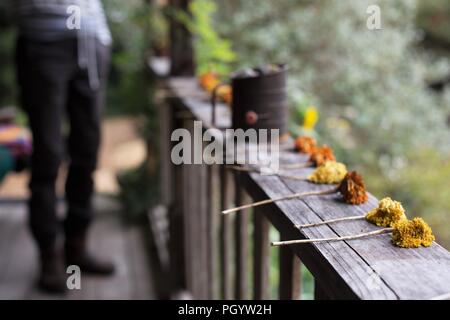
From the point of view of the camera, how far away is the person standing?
2084 millimetres

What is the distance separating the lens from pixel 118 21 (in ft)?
17.1

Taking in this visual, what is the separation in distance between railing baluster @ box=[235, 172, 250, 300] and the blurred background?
6.28 ft

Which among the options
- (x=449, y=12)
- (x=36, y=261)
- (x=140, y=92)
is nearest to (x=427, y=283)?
(x=36, y=261)

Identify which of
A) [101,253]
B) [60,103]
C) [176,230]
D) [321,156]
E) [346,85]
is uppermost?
[346,85]

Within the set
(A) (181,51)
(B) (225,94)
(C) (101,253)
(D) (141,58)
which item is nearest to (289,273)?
(B) (225,94)

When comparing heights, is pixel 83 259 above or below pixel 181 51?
below

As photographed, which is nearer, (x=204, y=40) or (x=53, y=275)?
(x=53, y=275)

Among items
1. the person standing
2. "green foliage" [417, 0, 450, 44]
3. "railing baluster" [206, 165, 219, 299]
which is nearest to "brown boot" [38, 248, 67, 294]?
the person standing

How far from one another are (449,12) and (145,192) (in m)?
Result: 4.74

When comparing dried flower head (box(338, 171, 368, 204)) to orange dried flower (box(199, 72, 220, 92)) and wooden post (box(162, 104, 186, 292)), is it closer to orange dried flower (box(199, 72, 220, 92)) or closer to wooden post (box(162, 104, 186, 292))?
orange dried flower (box(199, 72, 220, 92))

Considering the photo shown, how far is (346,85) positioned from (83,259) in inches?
81.3

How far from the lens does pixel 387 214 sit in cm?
88

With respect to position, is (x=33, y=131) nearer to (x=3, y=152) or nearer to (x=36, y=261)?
(x=36, y=261)

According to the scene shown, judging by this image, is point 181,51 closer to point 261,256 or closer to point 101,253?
point 101,253
